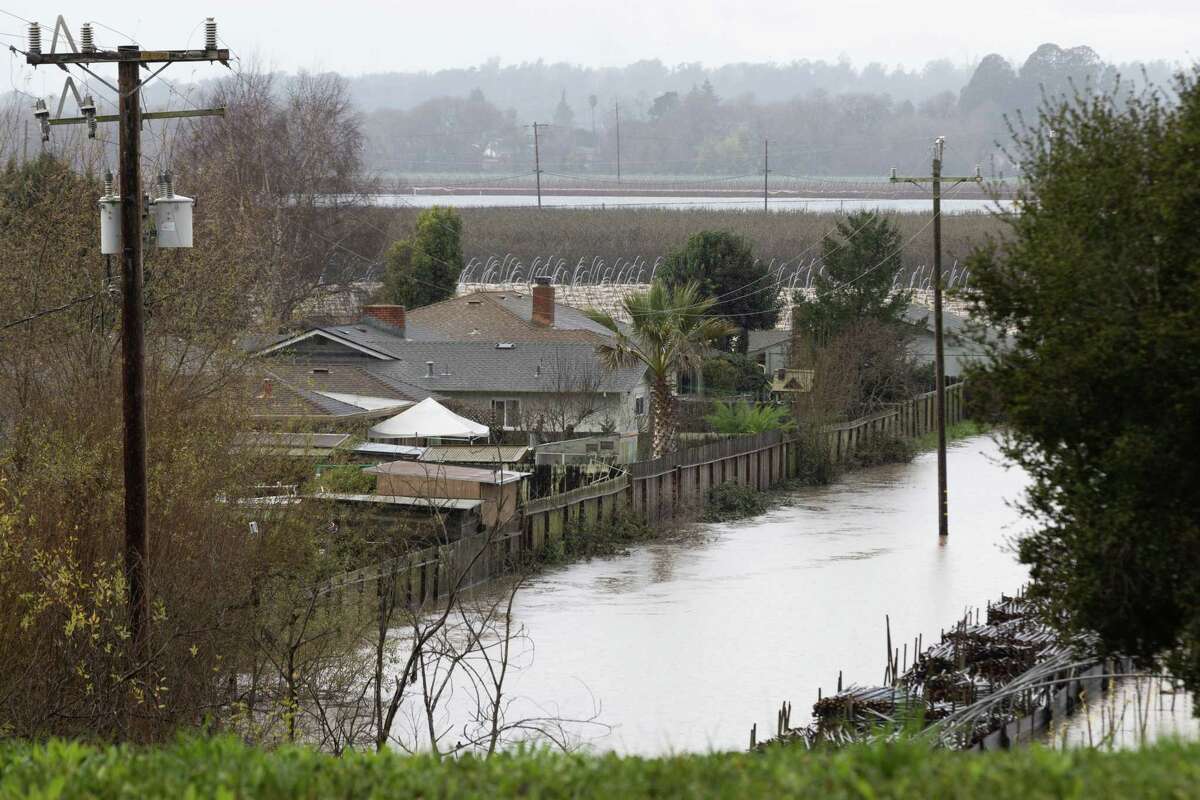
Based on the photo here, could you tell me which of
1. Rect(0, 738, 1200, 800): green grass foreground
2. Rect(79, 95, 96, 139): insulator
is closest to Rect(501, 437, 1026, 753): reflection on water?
Rect(0, 738, 1200, 800): green grass foreground

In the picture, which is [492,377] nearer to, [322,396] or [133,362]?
[322,396]

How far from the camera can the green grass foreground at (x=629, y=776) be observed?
6.84 m

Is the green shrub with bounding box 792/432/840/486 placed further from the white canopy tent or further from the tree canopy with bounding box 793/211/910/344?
the white canopy tent

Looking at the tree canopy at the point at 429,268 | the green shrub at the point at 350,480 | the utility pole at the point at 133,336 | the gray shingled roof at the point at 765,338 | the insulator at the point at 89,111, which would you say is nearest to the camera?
the utility pole at the point at 133,336

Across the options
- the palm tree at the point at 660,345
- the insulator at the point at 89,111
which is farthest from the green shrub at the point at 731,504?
the insulator at the point at 89,111

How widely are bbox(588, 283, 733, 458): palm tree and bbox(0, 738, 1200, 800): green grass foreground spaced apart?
37090 millimetres

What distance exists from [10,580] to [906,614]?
1864cm

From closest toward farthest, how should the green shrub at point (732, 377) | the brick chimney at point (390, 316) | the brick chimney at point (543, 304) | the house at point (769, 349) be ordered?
1. the brick chimney at point (390, 316)
2. the brick chimney at point (543, 304)
3. the green shrub at point (732, 377)
4. the house at point (769, 349)

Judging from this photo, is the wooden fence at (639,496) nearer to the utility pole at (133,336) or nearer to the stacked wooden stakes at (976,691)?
the utility pole at (133,336)

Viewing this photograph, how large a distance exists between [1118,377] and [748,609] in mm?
17077

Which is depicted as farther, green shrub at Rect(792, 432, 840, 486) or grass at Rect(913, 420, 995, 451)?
grass at Rect(913, 420, 995, 451)

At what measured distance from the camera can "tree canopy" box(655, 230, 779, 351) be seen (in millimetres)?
66438

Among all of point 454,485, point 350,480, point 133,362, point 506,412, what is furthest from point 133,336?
point 506,412

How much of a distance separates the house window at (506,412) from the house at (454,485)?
506 inches
